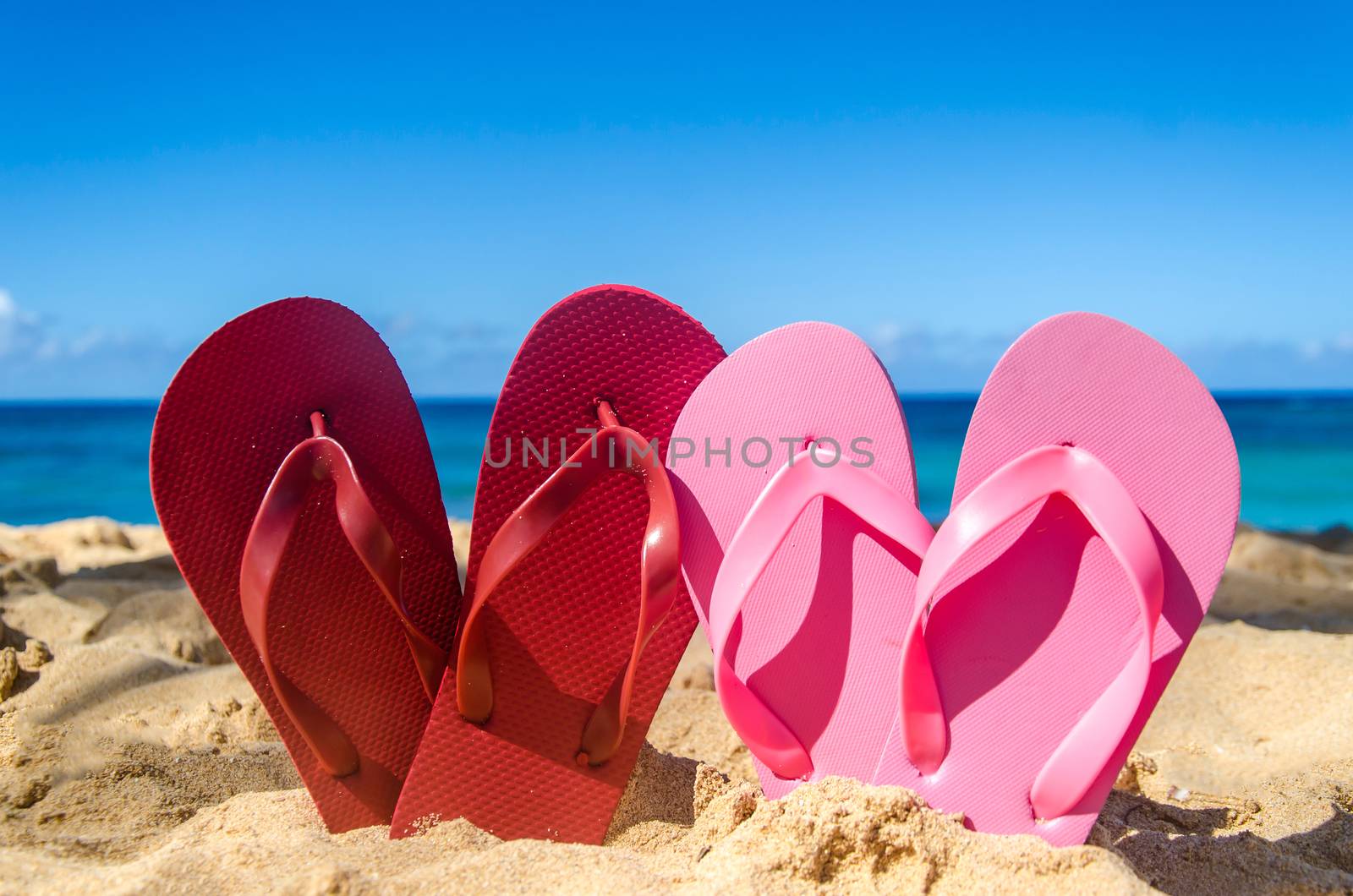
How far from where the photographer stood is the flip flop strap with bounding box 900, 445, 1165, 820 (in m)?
1.35

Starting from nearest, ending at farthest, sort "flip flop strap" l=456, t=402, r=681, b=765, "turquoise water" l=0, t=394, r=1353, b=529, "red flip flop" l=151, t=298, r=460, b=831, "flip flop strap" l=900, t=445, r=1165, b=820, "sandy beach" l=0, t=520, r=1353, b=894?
"sandy beach" l=0, t=520, r=1353, b=894, "flip flop strap" l=900, t=445, r=1165, b=820, "flip flop strap" l=456, t=402, r=681, b=765, "red flip flop" l=151, t=298, r=460, b=831, "turquoise water" l=0, t=394, r=1353, b=529

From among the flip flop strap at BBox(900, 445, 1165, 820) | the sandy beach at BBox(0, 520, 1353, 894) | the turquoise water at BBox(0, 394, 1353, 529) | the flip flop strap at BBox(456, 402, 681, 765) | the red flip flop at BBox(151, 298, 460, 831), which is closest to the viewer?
the sandy beach at BBox(0, 520, 1353, 894)

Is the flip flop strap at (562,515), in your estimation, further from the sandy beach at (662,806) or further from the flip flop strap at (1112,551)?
the flip flop strap at (1112,551)

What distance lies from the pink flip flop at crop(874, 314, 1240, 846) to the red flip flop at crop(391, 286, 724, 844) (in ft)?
1.50

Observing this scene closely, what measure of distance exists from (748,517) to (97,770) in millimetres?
1176

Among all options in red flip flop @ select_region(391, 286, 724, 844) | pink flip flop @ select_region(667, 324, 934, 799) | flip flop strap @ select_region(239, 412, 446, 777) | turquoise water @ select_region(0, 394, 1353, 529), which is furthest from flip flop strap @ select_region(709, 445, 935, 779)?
turquoise water @ select_region(0, 394, 1353, 529)

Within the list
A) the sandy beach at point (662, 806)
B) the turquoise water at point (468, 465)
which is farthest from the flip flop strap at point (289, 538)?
the turquoise water at point (468, 465)

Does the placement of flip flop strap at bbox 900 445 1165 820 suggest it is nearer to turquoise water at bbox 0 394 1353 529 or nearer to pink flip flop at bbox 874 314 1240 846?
pink flip flop at bbox 874 314 1240 846

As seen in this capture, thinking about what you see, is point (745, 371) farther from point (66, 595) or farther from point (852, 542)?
point (66, 595)

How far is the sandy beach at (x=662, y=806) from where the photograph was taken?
1.21 meters

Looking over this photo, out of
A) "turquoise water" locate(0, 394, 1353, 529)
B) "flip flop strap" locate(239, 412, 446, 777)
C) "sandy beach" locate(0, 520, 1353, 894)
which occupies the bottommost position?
"turquoise water" locate(0, 394, 1353, 529)

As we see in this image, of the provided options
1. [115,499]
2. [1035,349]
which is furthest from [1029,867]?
[115,499]

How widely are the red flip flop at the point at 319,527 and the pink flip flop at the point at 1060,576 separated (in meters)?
0.81

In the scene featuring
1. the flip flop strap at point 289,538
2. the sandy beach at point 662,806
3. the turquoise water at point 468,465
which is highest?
Result: the flip flop strap at point 289,538
